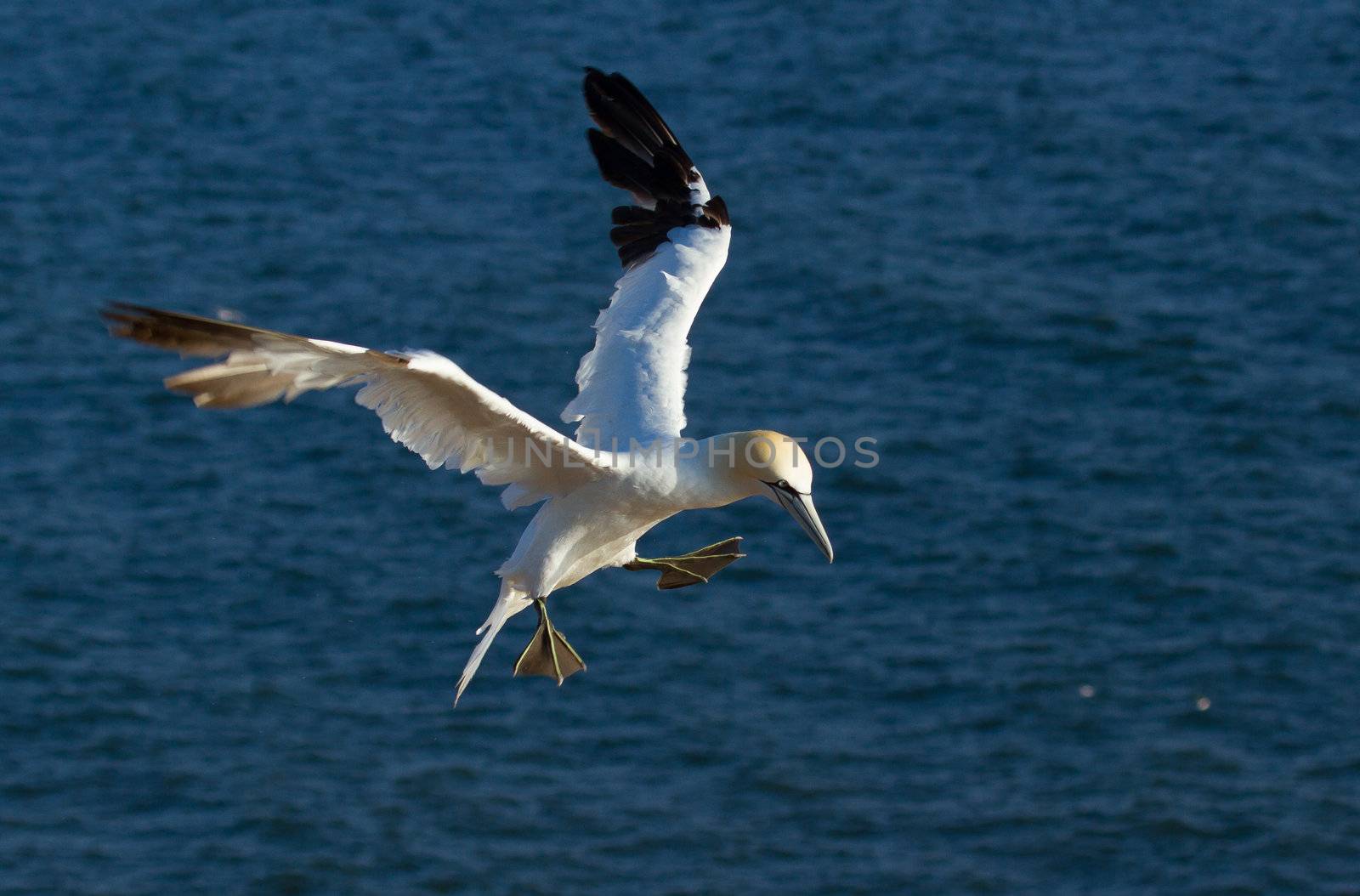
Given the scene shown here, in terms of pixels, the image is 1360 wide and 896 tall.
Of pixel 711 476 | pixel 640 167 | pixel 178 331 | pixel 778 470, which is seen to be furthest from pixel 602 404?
pixel 178 331

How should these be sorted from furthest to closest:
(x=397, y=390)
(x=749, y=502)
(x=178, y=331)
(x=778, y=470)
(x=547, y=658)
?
(x=749, y=502)
(x=547, y=658)
(x=778, y=470)
(x=397, y=390)
(x=178, y=331)

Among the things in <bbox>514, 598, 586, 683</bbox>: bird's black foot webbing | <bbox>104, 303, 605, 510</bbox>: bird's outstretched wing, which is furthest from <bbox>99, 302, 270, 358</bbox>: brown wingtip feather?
<bbox>514, 598, 586, 683</bbox>: bird's black foot webbing

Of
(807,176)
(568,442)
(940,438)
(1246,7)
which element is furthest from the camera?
(1246,7)

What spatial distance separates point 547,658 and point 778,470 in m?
1.95

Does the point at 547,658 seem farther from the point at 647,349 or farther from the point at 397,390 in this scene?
the point at 397,390

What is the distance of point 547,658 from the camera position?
28.6 ft

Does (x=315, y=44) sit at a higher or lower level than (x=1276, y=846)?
higher

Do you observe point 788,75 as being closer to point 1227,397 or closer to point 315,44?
point 315,44

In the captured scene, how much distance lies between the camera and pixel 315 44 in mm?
20125

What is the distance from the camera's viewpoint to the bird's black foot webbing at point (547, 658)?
8656 mm

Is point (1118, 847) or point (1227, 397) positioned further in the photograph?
point (1227, 397)

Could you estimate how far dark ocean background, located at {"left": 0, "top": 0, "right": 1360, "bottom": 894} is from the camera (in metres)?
12.5

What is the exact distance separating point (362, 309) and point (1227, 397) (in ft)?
23.3

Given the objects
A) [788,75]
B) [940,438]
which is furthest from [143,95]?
[940,438]
